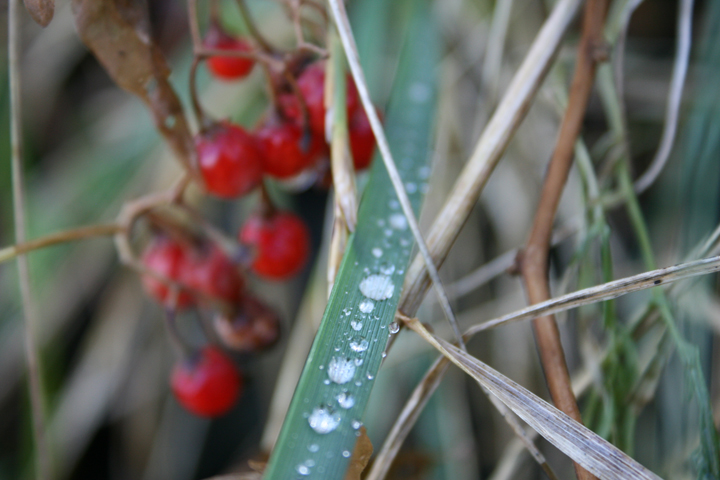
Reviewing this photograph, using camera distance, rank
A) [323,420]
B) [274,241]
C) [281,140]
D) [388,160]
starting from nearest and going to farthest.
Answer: [323,420]
[388,160]
[281,140]
[274,241]

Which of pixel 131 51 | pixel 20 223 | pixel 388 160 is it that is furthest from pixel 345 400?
pixel 20 223

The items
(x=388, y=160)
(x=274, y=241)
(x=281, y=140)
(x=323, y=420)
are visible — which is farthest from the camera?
(x=274, y=241)

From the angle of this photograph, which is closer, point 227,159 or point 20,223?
point 227,159

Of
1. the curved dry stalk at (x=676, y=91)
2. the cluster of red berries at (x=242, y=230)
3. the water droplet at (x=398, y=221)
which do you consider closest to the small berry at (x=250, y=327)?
the cluster of red berries at (x=242, y=230)

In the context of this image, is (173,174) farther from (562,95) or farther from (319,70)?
(562,95)

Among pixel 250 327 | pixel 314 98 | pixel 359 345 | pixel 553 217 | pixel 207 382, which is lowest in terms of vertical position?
pixel 207 382

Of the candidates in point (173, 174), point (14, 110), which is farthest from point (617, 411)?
point (173, 174)

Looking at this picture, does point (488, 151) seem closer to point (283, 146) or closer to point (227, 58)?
point (283, 146)

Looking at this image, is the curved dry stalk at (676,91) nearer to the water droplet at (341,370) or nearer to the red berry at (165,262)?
the water droplet at (341,370)
